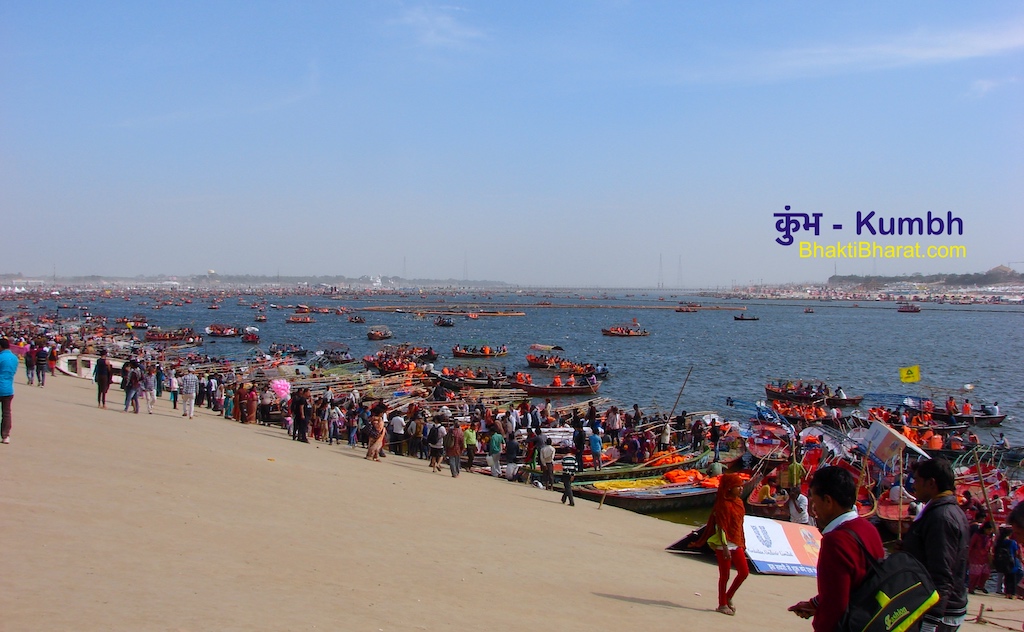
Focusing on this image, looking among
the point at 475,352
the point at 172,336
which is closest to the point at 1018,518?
the point at 475,352

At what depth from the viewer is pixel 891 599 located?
→ 12.1 feet

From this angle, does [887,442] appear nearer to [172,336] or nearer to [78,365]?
[78,365]

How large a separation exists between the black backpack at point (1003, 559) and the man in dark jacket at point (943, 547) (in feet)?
30.9

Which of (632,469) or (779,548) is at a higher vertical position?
(779,548)

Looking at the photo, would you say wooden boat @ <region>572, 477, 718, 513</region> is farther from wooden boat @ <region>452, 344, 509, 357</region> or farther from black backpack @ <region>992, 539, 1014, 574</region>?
wooden boat @ <region>452, 344, 509, 357</region>

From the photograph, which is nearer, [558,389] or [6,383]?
[6,383]

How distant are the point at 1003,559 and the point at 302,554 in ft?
37.9

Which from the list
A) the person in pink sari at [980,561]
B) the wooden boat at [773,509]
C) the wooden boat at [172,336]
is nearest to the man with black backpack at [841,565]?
the person in pink sari at [980,561]

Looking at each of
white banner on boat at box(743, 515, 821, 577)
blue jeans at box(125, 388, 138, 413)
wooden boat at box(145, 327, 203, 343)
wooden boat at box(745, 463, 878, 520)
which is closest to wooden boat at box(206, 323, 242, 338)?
wooden boat at box(145, 327, 203, 343)

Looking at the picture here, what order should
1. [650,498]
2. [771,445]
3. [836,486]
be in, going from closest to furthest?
[836,486] < [650,498] < [771,445]

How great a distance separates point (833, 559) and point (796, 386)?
138 feet

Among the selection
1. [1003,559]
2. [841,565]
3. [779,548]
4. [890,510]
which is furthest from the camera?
[890,510]

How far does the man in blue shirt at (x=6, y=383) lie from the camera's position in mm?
11289

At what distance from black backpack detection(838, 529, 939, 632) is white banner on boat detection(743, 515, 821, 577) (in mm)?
6521
